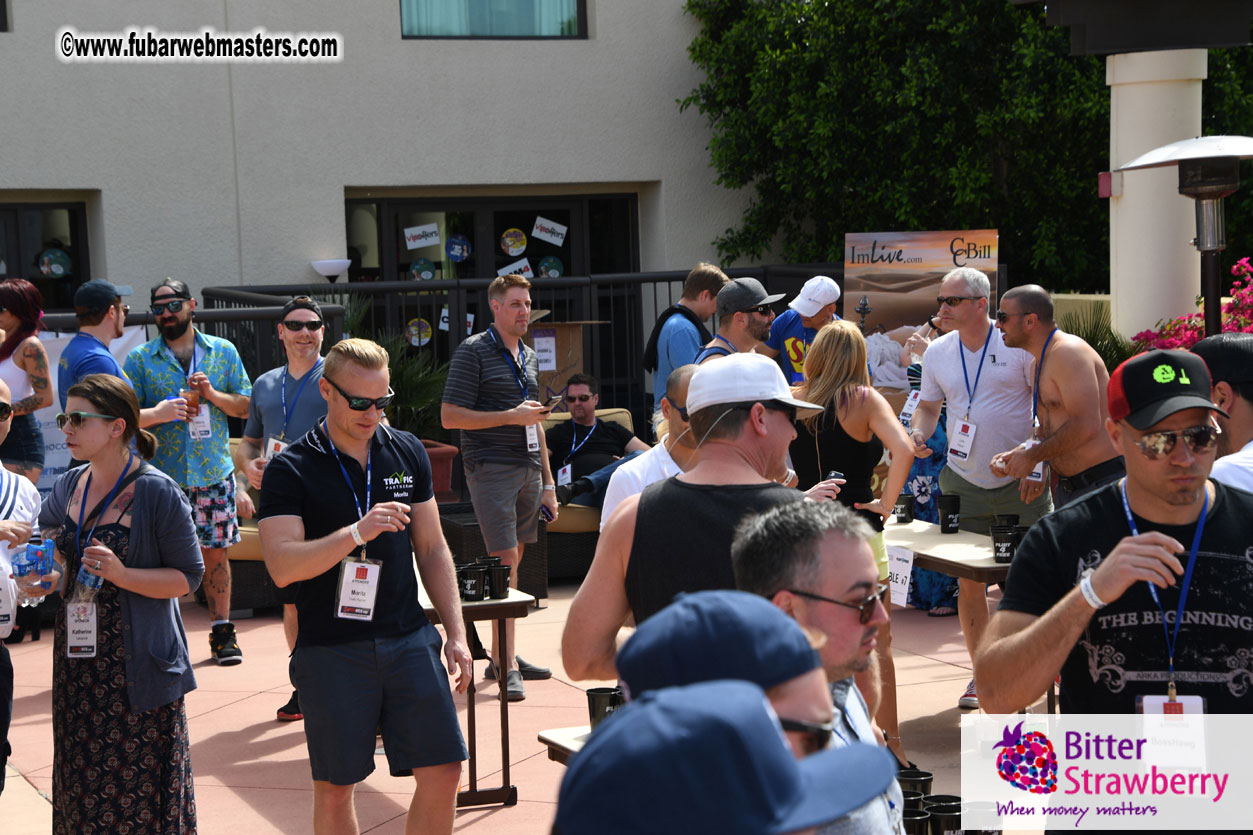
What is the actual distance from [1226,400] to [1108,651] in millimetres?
1237

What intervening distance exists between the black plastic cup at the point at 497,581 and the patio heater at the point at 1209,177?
4.07 meters

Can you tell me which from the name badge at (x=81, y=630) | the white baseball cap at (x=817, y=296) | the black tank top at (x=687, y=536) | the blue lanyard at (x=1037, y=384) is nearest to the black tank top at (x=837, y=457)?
the blue lanyard at (x=1037, y=384)

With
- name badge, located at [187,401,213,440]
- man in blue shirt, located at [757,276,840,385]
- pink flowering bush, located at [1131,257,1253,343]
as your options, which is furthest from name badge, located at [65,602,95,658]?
pink flowering bush, located at [1131,257,1253,343]

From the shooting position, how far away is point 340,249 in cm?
1453

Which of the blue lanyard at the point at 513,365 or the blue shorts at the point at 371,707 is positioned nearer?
the blue shorts at the point at 371,707

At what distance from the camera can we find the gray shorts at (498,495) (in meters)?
7.46

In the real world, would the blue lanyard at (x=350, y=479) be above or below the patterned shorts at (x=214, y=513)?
above

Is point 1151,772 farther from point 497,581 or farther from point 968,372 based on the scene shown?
point 968,372

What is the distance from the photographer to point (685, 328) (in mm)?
7551

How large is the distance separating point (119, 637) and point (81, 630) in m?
0.12

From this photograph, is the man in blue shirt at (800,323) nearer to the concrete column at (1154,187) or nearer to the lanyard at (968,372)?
the lanyard at (968,372)

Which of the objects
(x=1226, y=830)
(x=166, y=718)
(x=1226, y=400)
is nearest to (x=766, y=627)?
(x=1226, y=830)

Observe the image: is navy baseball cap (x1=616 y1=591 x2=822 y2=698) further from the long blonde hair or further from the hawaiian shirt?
the hawaiian shirt

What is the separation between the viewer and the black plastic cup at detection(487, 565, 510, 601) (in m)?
5.50
